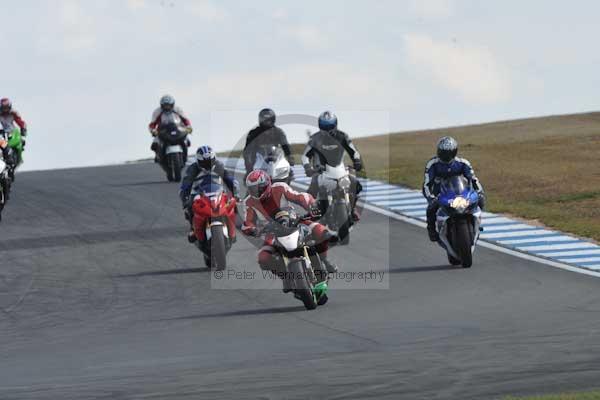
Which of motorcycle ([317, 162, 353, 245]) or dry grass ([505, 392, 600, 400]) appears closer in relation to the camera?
dry grass ([505, 392, 600, 400])

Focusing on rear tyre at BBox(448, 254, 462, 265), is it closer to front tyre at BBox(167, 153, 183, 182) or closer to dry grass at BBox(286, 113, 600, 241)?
dry grass at BBox(286, 113, 600, 241)

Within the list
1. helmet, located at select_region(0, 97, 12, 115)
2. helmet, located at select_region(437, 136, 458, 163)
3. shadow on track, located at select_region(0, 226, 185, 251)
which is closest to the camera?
helmet, located at select_region(437, 136, 458, 163)

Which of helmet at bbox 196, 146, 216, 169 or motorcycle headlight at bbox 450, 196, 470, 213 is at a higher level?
helmet at bbox 196, 146, 216, 169

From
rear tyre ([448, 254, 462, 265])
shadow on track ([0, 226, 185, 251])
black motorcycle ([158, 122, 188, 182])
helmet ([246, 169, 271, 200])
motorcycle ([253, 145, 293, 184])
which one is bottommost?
rear tyre ([448, 254, 462, 265])

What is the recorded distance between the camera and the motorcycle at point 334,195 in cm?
2159

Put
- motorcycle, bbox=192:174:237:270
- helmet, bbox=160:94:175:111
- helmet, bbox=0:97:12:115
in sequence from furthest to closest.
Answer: helmet, bbox=0:97:12:115 < helmet, bbox=160:94:175:111 < motorcycle, bbox=192:174:237:270

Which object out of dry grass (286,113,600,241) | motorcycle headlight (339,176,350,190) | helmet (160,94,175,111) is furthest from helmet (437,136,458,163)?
helmet (160,94,175,111)

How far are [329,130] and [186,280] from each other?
4101 millimetres

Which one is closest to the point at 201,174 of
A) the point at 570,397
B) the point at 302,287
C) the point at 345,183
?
the point at 345,183

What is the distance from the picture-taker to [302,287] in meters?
16.3

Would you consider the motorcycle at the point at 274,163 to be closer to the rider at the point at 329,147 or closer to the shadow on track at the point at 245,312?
the rider at the point at 329,147

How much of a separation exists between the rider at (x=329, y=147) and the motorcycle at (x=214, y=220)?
214 cm

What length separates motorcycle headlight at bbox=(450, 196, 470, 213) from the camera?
64.5 feet

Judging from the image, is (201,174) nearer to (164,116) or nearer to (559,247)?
(559,247)
